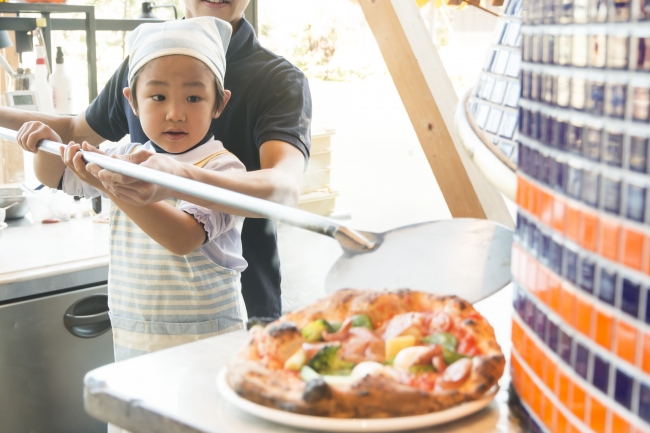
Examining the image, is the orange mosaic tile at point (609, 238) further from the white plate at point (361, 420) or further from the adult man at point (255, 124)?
the adult man at point (255, 124)

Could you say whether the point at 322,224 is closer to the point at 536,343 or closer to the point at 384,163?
the point at 536,343

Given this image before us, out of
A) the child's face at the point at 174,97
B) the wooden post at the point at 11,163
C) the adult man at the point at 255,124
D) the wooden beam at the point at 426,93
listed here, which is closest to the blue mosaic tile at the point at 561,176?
the adult man at the point at 255,124

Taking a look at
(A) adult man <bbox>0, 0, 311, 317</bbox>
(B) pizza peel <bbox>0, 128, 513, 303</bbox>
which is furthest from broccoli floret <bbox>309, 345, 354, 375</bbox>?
(A) adult man <bbox>0, 0, 311, 317</bbox>

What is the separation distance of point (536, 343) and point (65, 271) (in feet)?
5.99

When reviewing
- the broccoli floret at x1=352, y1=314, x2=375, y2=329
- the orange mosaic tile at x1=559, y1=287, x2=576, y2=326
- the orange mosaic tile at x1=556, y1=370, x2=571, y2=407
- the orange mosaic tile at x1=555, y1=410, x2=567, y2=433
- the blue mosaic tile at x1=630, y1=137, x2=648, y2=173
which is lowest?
the orange mosaic tile at x1=555, y1=410, x2=567, y2=433

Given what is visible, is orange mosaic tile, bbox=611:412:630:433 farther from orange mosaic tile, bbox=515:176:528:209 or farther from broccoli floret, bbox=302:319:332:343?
broccoli floret, bbox=302:319:332:343

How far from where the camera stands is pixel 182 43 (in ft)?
4.83

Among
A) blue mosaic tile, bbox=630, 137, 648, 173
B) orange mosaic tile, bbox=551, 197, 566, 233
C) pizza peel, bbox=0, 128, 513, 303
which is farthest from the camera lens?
pizza peel, bbox=0, 128, 513, 303

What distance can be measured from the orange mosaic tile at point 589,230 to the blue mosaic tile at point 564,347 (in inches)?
3.2

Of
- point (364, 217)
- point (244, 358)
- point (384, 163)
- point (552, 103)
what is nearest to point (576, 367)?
point (552, 103)

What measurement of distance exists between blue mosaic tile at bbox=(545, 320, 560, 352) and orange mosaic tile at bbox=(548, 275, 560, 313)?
1 centimetres

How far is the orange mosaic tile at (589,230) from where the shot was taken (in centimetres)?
51

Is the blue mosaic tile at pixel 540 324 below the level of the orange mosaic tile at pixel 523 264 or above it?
below

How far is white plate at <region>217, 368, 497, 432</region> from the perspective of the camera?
1.93 feet
